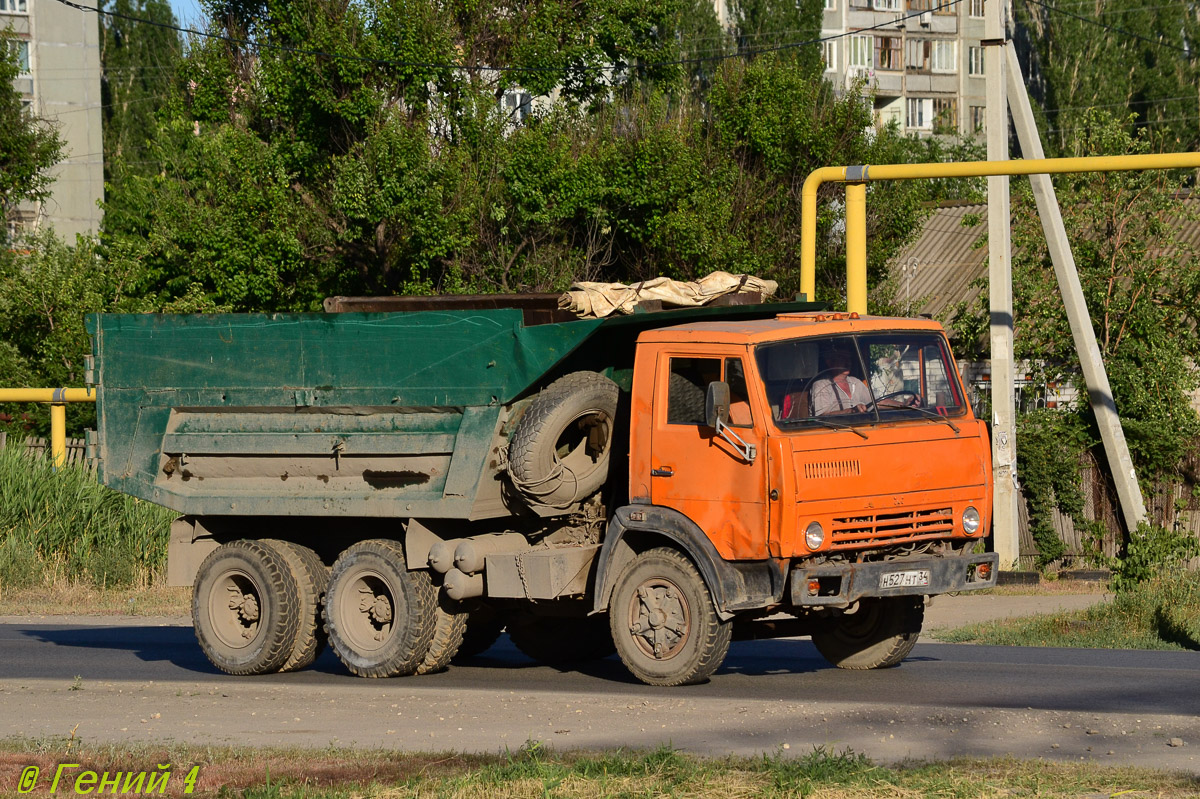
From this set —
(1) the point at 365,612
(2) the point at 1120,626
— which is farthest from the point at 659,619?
(2) the point at 1120,626

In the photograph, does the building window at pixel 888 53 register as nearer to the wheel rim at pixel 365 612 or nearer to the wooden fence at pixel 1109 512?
the wooden fence at pixel 1109 512

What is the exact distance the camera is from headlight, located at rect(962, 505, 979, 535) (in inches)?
417

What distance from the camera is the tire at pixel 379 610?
460 inches

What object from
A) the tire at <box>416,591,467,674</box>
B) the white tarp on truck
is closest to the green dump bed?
the white tarp on truck

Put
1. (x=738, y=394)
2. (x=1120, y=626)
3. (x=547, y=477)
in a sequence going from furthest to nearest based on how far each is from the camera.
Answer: (x=1120, y=626), (x=547, y=477), (x=738, y=394)

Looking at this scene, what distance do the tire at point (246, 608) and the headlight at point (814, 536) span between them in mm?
4551

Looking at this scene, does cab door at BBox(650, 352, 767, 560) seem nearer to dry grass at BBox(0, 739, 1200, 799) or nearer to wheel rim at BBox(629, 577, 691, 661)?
wheel rim at BBox(629, 577, 691, 661)

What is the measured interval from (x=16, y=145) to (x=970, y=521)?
2979cm

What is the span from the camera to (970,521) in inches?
418

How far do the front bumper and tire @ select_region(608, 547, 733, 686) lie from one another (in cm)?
68

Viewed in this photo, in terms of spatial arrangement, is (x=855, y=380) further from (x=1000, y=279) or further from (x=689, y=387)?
(x=1000, y=279)

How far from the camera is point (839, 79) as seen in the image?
276 feet

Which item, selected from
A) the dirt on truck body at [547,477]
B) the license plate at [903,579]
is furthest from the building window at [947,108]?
the license plate at [903,579]

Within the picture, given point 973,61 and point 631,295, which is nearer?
point 631,295
